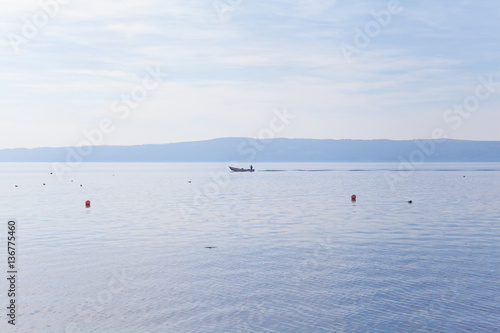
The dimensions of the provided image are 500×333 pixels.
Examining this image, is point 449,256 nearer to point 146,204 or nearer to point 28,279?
point 28,279

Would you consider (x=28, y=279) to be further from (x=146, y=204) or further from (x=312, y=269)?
(x=146, y=204)

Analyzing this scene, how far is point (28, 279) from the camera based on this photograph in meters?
25.3

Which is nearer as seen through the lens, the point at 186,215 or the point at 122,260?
the point at 122,260

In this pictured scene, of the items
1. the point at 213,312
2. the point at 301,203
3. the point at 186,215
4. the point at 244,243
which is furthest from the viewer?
the point at 301,203

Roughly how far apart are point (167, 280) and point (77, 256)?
31.4 ft

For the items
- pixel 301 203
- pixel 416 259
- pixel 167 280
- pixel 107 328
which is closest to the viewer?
pixel 107 328

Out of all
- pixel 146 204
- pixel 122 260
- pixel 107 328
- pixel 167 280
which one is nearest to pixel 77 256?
pixel 122 260

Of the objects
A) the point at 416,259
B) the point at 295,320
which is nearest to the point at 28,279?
the point at 295,320

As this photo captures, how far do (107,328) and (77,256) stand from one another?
14.5m

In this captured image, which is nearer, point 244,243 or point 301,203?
point 244,243

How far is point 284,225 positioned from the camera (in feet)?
152

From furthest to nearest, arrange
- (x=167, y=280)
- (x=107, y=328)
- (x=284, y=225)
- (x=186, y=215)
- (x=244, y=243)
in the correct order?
(x=186, y=215), (x=284, y=225), (x=244, y=243), (x=167, y=280), (x=107, y=328)

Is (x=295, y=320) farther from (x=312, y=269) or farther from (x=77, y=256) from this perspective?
(x=77, y=256)

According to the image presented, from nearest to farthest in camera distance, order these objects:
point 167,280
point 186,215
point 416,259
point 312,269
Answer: point 167,280 → point 312,269 → point 416,259 → point 186,215
